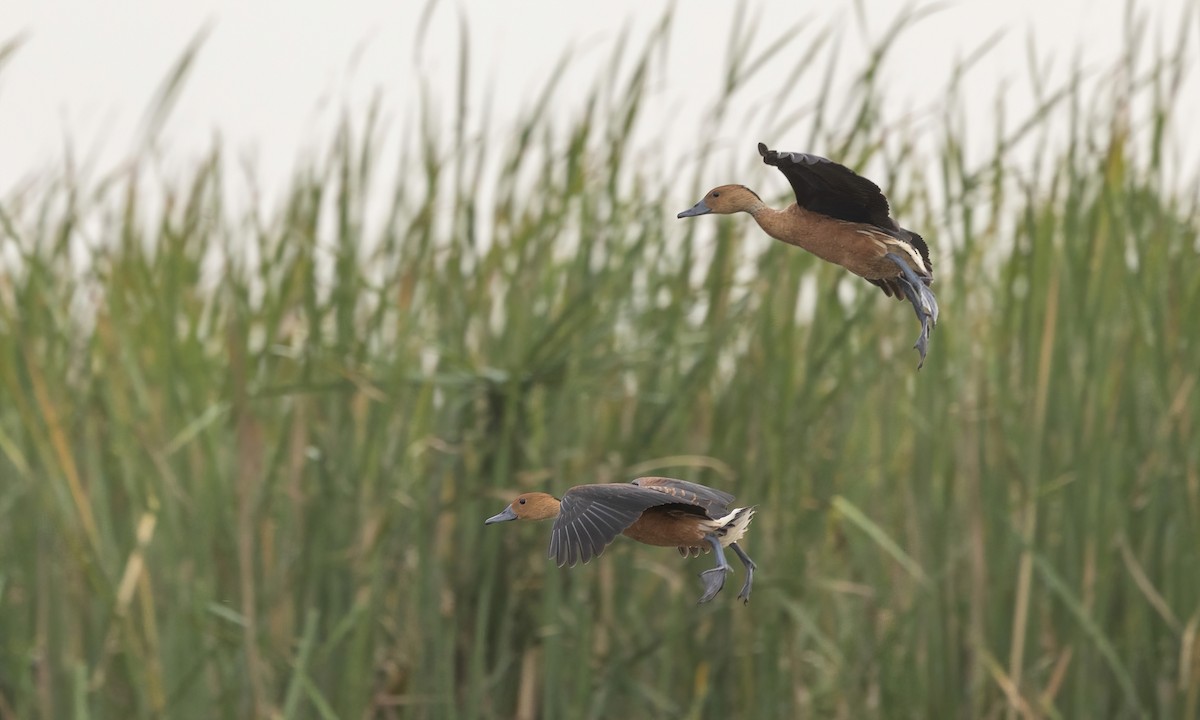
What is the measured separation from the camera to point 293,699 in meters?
1.79

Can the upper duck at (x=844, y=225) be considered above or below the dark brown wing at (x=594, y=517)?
above

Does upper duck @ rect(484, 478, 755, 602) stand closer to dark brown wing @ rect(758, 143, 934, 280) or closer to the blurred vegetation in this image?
dark brown wing @ rect(758, 143, 934, 280)

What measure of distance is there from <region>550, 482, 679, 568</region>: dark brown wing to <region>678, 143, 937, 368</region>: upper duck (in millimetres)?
100

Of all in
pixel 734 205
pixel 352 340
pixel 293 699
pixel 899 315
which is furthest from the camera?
pixel 899 315

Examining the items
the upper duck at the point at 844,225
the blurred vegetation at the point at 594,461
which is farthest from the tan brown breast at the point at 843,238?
the blurred vegetation at the point at 594,461

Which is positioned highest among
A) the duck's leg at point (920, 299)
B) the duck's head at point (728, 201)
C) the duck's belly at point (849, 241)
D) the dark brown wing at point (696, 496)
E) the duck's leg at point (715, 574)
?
the duck's head at point (728, 201)

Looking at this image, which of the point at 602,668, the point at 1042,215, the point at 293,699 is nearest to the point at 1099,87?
the point at 1042,215

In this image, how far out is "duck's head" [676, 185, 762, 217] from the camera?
1.49 feet

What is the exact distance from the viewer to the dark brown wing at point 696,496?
0.39 meters

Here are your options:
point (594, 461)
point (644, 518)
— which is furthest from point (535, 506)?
point (594, 461)

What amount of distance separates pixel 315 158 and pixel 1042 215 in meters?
1.02

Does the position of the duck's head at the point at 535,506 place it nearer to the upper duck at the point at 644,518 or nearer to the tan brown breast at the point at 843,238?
the upper duck at the point at 644,518

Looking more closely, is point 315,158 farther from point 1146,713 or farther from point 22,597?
point 1146,713

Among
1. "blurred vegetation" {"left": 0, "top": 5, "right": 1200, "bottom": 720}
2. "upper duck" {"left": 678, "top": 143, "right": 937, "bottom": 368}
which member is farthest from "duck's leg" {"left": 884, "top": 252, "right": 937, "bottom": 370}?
"blurred vegetation" {"left": 0, "top": 5, "right": 1200, "bottom": 720}
